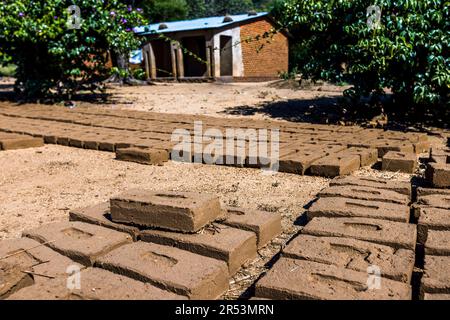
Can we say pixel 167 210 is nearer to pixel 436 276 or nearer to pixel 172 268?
pixel 172 268

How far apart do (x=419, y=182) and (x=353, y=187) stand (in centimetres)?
123

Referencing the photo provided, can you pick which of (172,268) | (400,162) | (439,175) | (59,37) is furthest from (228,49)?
(172,268)

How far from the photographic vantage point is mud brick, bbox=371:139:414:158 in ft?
18.1

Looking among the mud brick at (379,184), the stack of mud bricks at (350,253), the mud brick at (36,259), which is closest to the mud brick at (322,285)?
the stack of mud bricks at (350,253)

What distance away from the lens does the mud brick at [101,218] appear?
296 cm

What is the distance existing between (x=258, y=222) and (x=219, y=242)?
1.45 ft

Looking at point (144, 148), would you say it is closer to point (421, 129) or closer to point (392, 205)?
point (392, 205)

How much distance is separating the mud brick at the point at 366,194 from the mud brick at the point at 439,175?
61cm

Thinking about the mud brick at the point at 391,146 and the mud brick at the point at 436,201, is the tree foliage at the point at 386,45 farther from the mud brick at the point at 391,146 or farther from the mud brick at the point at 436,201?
the mud brick at the point at 436,201

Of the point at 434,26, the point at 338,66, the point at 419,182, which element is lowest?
the point at 419,182

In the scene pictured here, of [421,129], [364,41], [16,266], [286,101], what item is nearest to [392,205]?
[16,266]

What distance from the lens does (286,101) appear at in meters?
11.8

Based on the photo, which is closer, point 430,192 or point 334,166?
point 430,192

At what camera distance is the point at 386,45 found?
6.84m
